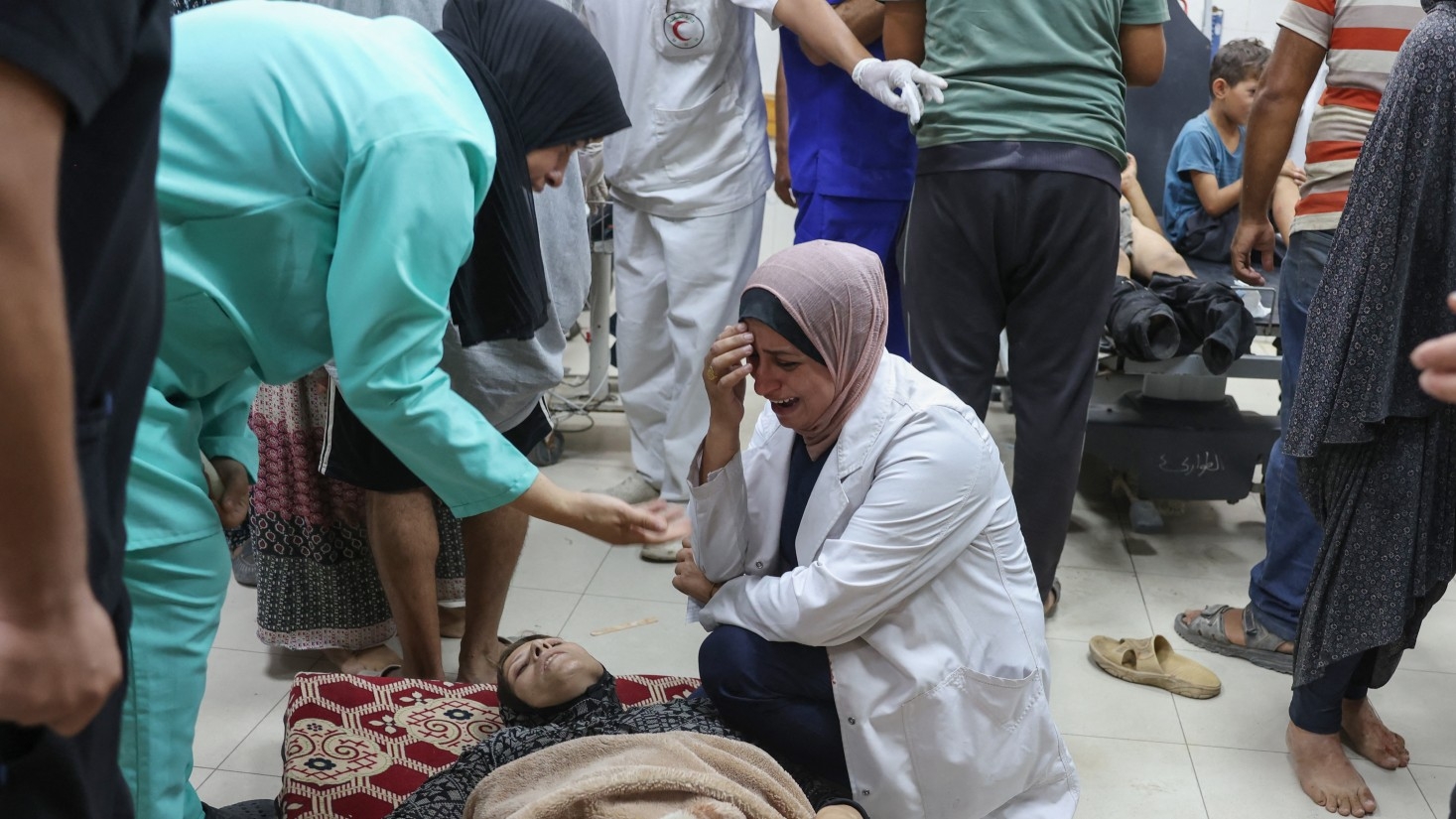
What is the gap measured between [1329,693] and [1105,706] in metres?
0.44

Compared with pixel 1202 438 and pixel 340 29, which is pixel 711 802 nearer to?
pixel 340 29

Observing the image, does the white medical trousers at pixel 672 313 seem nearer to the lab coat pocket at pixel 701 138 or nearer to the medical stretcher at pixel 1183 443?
the lab coat pocket at pixel 701 138

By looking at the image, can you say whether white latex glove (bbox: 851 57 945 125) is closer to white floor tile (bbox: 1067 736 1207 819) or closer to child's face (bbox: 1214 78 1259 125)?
white floor tile (bbox: 1067 736 1207 819)

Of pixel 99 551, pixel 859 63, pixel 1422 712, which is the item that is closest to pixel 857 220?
pixel 859 63

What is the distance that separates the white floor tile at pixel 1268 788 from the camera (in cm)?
214

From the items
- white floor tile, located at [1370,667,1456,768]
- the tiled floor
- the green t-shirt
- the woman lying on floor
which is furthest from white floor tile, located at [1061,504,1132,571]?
the woman lying on floor

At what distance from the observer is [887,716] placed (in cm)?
175

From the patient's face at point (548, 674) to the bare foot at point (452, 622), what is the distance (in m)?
0.70

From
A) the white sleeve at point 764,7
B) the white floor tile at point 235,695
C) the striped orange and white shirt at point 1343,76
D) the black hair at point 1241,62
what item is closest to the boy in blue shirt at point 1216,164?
the black hair at point 1241,62

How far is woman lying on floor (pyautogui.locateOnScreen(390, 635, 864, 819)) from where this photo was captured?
1832 millimetres

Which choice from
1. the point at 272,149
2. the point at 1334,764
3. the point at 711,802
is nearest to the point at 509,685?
the point at 711,802

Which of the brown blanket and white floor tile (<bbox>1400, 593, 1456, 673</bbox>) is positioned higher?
the brown blanket

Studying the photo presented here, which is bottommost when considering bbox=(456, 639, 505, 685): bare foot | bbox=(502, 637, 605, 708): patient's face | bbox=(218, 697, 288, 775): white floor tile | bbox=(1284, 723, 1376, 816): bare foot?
bbox=(218, 697, 288, 775): white floor tile

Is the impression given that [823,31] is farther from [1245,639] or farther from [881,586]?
[1245,639]
